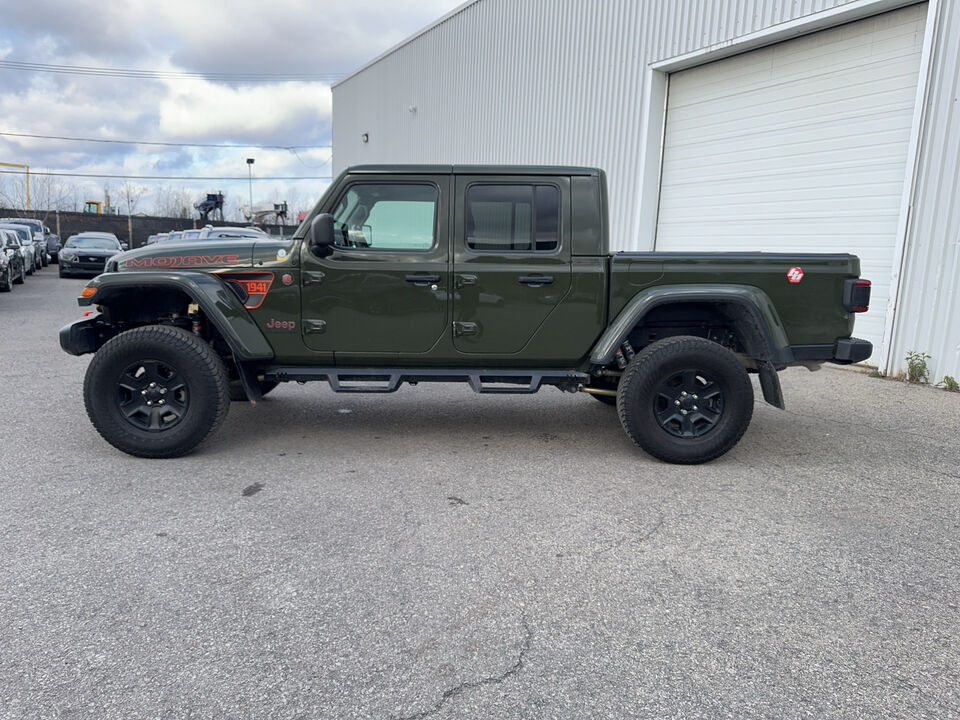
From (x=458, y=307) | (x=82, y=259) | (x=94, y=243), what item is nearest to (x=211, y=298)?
(x=458, y=307)

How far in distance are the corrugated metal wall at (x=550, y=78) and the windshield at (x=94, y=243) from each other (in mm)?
9663

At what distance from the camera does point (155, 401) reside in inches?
191

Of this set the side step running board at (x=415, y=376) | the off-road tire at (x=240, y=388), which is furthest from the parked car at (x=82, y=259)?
the side step running board at (x=415, y=376)

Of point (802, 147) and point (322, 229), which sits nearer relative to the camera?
point (322, 229)

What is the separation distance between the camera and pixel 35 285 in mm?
19328

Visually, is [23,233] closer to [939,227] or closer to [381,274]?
[381,274]

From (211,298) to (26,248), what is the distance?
2097 centimetres

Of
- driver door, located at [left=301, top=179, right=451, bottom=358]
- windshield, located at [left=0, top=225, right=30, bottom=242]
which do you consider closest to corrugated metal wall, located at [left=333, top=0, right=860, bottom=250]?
driver door, located at [left=301, top=179, right=451, bottom=358]

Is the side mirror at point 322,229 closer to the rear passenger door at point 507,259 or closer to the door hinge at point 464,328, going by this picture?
the rear passenger door at point 507,259

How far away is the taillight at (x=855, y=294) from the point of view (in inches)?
191

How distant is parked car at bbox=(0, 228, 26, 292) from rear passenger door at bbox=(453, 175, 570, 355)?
15.6m

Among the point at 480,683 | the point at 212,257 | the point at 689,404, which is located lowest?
the point at 480,683

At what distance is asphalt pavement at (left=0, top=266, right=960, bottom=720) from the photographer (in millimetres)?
2438

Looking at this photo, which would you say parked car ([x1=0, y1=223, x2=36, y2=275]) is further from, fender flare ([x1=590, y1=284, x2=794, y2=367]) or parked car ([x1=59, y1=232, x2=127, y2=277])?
fender flare ([x1=590, y1=284, x2=794, y2=367])
